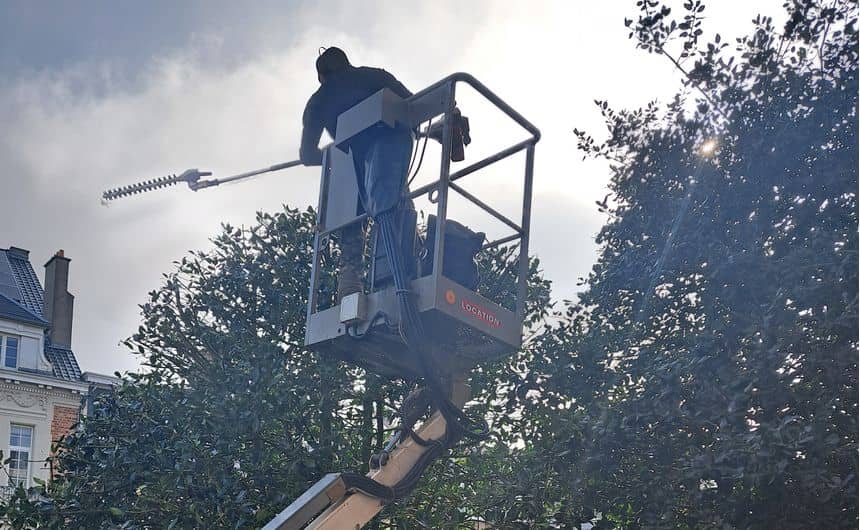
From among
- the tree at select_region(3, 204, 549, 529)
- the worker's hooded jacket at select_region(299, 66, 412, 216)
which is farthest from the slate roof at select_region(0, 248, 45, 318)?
the worker's hooded jacket at select_region(299, 66, 412, 216)

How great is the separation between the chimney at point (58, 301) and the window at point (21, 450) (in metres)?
3.46

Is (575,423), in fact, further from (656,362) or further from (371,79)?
(371,79)

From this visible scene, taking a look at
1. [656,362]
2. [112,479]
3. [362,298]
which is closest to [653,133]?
[656,362]

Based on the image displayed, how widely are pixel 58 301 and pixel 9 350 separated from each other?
271 cm

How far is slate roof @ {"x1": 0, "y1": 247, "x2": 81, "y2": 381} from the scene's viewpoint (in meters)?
30.8

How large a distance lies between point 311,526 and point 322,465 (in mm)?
6226

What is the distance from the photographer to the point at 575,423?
1051cm

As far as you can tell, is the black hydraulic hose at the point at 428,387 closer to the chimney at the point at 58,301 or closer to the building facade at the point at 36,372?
the building facade at the point at 36,372

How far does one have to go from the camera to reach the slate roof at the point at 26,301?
3083cm

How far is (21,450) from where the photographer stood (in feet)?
94.8

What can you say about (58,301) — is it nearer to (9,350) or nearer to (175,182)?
(9,350)

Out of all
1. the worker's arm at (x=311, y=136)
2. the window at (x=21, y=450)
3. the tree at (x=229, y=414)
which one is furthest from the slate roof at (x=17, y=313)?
the worker's arm at (x=311, y=136)

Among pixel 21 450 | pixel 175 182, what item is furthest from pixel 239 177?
pixel 21 450

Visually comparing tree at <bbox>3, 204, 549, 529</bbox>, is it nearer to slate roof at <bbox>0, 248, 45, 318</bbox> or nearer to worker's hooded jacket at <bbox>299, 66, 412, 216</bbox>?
worker's hooded jacket at <bbox>299, 66, 412, 216</bbox>
